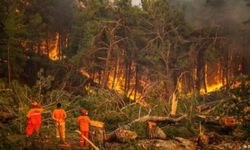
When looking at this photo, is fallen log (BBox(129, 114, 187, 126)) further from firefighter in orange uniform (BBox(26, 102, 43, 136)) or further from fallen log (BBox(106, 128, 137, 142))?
firefighter in orange uniform (BBox(26, 102, 43, 136))

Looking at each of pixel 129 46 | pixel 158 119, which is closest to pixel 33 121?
pixel 158 119

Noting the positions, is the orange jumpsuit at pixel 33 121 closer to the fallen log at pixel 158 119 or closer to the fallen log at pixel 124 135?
the fallen log at pixel 124 135

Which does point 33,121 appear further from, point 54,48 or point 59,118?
point 54,48

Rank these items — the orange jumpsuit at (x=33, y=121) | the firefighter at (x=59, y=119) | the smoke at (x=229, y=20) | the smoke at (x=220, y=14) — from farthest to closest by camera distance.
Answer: the smoke at (x=220, y=14), the smoke at (x=229, y=20), the firefighter at (x=59, y=119), the orange jumpsuit at (x=33, y=121)

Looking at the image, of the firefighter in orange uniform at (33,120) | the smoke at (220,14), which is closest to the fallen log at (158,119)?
the firefighter in orange uniform at (33,120)

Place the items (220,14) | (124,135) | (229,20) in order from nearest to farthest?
(124,135) < (229,20) < (220,14)

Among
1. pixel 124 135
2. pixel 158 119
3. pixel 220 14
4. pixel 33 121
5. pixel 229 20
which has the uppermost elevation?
pixel 220 14

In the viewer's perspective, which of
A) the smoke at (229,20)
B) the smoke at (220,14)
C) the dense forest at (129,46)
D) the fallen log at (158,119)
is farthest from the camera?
the smoke at (220,14)

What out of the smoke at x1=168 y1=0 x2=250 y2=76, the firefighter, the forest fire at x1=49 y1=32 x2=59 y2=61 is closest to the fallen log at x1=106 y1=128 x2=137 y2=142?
the firefighter

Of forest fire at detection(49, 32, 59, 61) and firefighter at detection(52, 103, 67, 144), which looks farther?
forest fire at detection(49, 32, 59, 61)

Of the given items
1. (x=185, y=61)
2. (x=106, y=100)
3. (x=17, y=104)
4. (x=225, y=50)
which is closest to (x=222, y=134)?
(x=106, y=100)

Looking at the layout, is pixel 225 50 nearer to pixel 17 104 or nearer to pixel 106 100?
pixel 106 100

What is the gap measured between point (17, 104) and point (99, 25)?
1112cm

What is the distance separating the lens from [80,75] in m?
30.2
